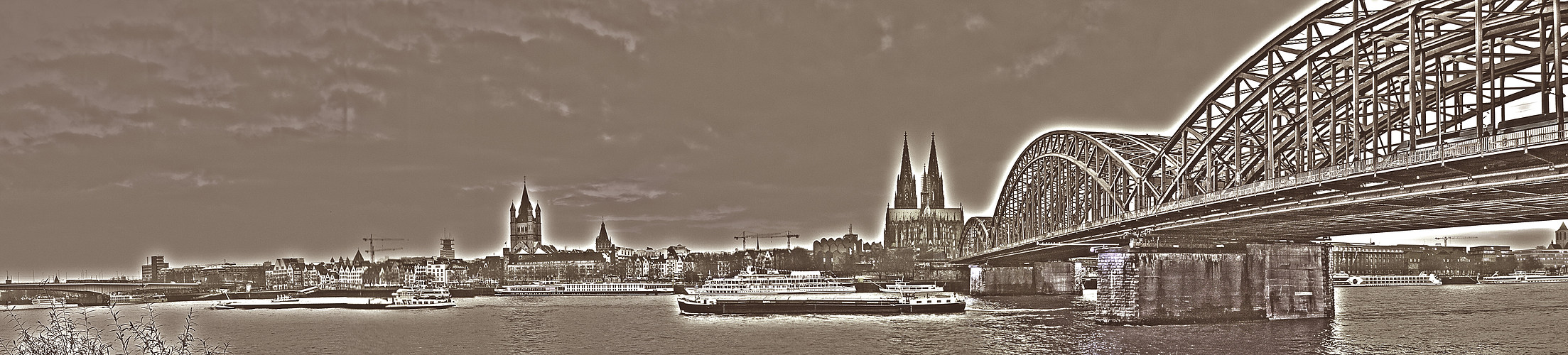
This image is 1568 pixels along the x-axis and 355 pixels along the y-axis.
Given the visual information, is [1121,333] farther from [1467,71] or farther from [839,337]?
[1467,71]

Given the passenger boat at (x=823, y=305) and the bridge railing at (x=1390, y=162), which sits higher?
the bridge railing at (x=1390, y=162)

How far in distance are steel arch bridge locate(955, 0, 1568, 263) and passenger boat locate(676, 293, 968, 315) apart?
26879mm

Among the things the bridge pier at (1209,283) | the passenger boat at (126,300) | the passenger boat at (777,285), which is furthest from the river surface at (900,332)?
the passenger boat at (126,300)

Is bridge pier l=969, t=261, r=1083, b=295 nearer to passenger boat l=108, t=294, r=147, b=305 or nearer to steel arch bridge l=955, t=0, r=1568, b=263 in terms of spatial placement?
steel arch bridge l=955, t=0, r=1568, b=263

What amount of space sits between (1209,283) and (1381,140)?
17813 mm

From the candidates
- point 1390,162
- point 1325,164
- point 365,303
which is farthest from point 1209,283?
point 365,303

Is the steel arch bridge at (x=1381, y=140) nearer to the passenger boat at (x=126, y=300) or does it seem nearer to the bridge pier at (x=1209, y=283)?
the bridge pier at (x=1209, y=283)

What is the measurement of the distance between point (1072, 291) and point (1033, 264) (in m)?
5.88

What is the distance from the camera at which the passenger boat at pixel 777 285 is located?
11700 cm

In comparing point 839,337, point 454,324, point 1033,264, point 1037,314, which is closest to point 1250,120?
point 839,337

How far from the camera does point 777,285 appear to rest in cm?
11912

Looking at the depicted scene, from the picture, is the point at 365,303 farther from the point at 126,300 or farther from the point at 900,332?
the point at 900,332

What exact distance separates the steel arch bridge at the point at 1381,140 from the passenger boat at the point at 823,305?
26.9 meters

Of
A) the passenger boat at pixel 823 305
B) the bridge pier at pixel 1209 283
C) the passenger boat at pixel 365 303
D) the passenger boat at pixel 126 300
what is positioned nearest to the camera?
the bridge pier at pixel 1209 283
